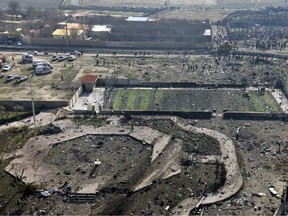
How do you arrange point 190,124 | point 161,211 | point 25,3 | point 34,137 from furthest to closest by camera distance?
point 25,3 → point 190,124 → point 34,137 → point 161,211

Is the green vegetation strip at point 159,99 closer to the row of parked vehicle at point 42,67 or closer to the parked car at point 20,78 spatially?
the row of parked vehicle at point 42,67

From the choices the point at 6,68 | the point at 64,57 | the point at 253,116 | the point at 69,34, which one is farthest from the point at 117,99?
the point at 69,34

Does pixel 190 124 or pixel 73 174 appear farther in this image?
pixel 190 124

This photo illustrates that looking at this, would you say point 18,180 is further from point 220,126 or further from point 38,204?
point 220,126

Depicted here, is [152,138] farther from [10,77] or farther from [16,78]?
[10,77]

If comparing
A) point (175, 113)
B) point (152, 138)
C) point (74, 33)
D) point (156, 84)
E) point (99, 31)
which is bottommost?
point (152, 138)

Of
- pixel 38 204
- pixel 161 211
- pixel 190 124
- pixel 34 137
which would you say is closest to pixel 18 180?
pixel 38 204

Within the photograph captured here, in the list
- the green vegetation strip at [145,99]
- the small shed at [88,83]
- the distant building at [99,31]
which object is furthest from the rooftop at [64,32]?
the green vegetation strip at [145,99]
